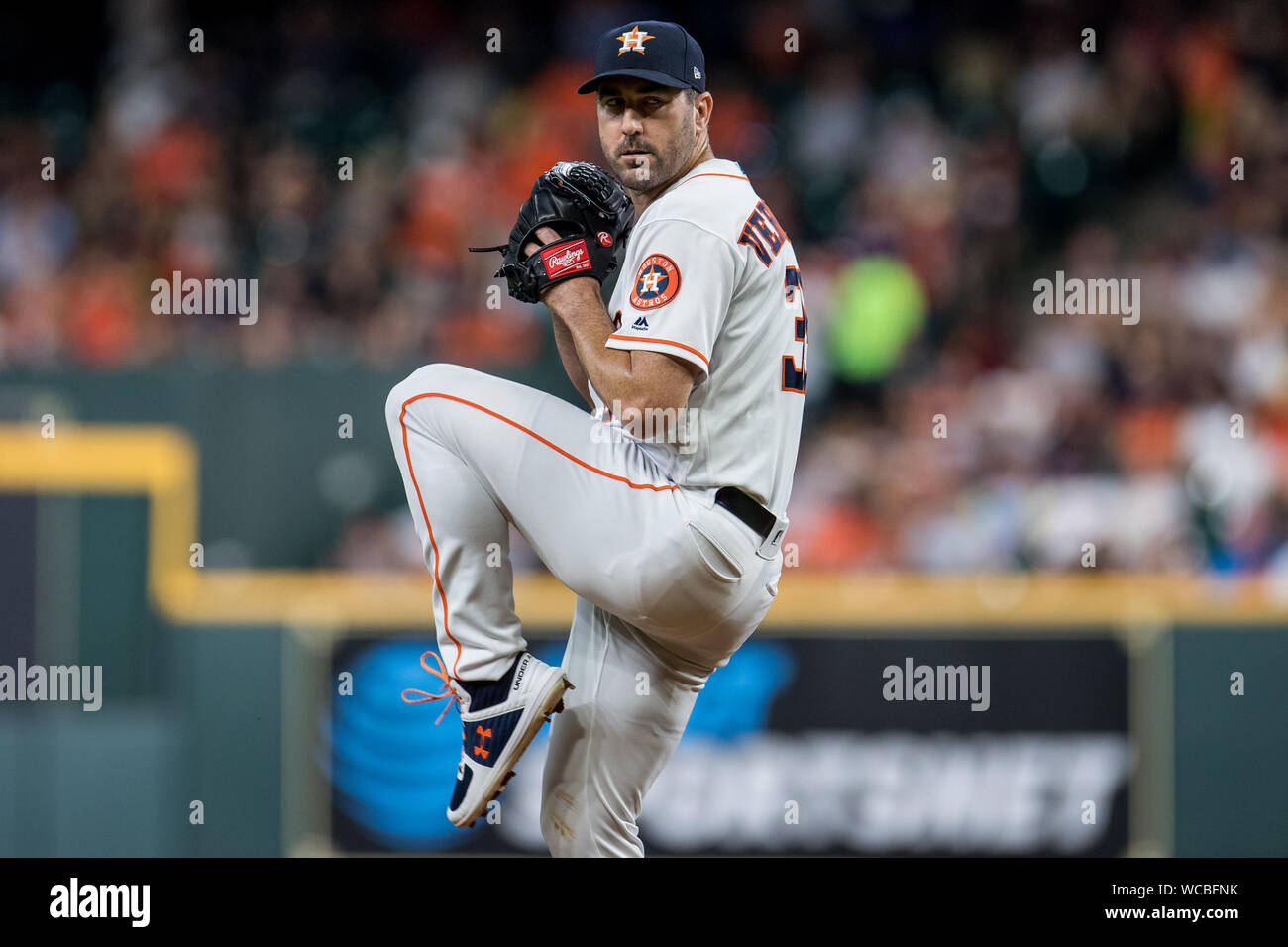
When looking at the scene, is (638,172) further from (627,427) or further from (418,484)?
(418,484)

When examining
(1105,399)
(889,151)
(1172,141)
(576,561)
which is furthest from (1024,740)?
(1172,141)

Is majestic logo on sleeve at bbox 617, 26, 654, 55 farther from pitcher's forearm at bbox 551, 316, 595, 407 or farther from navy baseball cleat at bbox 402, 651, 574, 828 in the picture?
navy baseball cleat at bbox 402, 651, 574, 828

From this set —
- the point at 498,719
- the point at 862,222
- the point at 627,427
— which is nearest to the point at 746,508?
the point at 627,427

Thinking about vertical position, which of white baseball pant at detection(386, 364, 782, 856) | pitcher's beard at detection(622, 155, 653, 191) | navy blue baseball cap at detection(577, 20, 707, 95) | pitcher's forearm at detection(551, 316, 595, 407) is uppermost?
navy blue baseball cap at detection(577, 20, 707, 95)

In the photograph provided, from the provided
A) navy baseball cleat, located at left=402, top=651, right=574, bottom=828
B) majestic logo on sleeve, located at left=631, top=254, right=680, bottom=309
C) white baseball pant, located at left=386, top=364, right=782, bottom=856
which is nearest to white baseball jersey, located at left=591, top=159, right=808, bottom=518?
majestic logo on sleeve, located at left=631, top=254, right=680, bottom=309

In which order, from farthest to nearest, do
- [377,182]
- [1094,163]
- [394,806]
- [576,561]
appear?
[1094,163], [377,182], [394,806], [576,561]

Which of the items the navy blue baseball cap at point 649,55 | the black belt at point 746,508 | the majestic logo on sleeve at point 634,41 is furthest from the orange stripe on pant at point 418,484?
the majestic logo on sleeve at point 634,41

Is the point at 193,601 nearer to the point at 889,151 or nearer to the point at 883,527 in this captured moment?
the point at 883,527

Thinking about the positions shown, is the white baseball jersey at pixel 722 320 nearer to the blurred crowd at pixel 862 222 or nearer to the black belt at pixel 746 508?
the black belt at pixel 746 508
